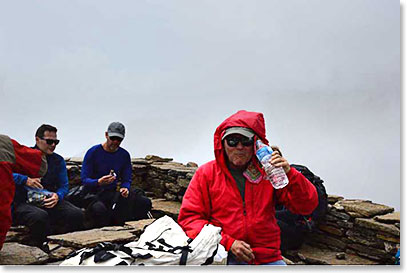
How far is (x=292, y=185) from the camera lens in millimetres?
1844

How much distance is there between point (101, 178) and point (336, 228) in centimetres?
185

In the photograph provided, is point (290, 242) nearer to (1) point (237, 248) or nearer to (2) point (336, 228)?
(2) point (336, 228)

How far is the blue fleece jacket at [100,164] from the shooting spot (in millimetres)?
3293

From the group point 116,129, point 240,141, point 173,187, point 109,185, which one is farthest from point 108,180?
point 240,141

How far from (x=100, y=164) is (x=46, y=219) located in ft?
2.12

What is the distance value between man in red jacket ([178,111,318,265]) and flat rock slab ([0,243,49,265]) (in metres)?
0.95

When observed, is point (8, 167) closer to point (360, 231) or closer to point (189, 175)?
point (189, 175)

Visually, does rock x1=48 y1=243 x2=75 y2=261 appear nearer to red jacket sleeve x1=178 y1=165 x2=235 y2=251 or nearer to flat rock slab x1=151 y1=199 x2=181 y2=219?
red jacket sleeve x1=178 y1=165 x2=235 y2=251

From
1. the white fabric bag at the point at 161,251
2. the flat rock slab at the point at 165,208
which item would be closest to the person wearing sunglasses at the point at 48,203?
the flat rock slab at the point at 165,208

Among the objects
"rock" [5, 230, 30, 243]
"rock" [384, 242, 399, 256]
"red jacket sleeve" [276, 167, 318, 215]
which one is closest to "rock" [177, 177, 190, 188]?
"rock" [5, 230, 30, 243]

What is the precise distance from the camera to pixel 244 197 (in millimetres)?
1906

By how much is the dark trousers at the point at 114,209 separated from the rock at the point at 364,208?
1609 millimetres

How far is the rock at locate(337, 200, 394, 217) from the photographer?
2951 millimetres

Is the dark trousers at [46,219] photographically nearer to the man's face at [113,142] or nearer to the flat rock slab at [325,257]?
the man's face at [113,142]
